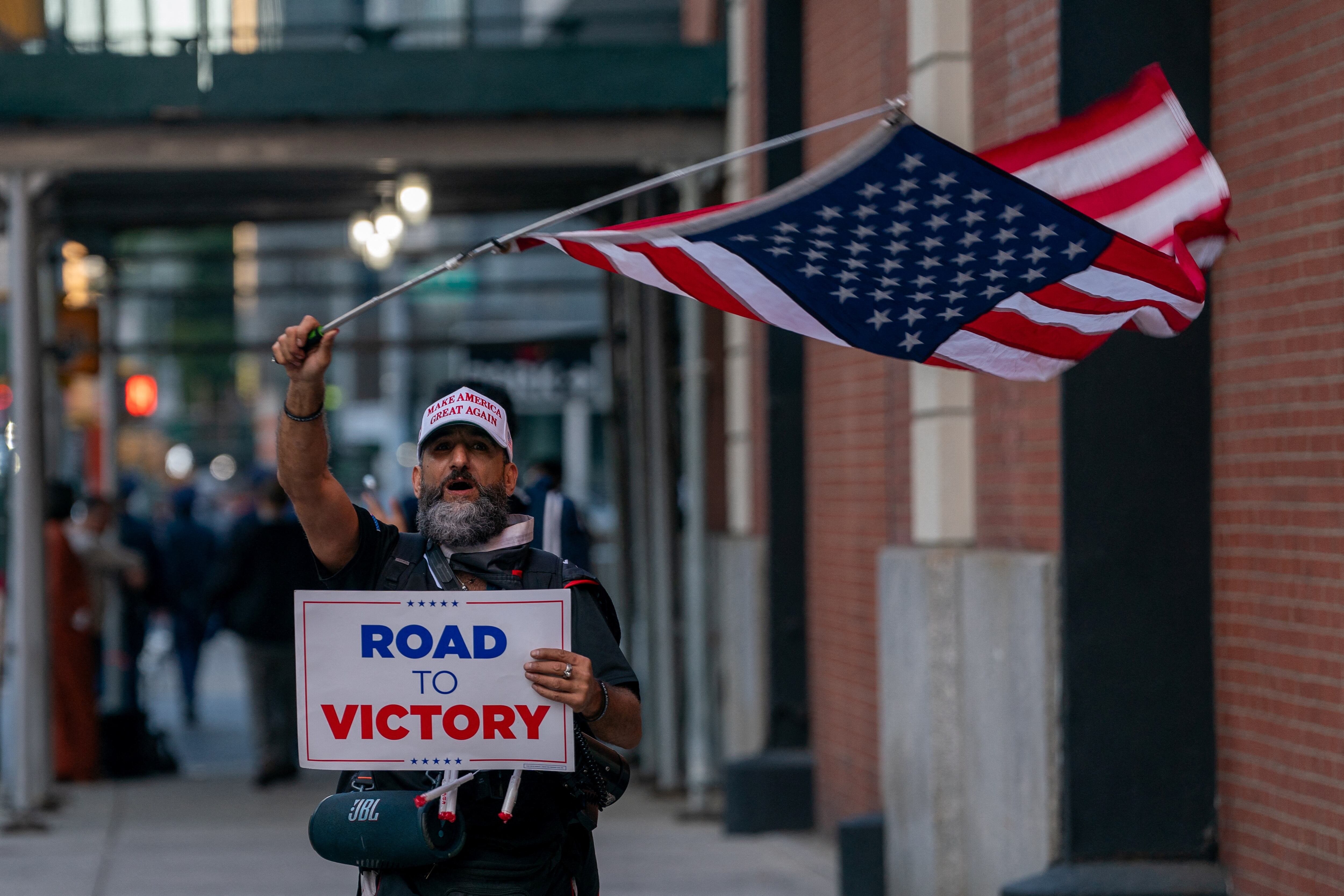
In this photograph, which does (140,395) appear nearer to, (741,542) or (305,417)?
(741,542)

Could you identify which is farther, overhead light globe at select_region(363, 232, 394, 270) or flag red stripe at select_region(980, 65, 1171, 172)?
overhead light globe at select_region(363, 232, 394, 270)

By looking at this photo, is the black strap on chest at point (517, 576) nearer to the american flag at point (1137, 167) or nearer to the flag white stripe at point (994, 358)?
the flag white stripe at point (994, 358)

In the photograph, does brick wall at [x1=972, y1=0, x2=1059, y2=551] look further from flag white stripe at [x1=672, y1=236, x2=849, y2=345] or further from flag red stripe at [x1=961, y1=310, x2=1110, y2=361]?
flag white stripe at [x1=672, y1=236, x2=849, y2=345]

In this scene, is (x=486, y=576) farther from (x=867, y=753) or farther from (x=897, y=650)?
(x=867, y=753)

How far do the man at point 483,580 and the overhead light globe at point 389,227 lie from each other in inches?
294

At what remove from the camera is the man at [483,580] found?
3.81 metres

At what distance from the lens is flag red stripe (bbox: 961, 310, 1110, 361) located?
4.52 metres

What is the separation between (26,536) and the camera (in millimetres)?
10352

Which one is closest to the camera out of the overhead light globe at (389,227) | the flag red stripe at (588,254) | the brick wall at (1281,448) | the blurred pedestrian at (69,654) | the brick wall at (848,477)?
the flag red stripe at (588,254)

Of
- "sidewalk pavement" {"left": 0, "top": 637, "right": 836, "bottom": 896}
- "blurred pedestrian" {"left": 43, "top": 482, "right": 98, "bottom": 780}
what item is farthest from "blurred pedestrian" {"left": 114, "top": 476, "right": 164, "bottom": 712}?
"sidewalk pavement" {"left": 0, "top": 637, "right": 836, "bottom": 896}

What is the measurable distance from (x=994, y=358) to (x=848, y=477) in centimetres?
475

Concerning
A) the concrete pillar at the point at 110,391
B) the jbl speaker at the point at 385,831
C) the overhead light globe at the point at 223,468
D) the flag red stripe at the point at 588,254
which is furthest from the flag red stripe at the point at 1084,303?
the overhead light globe at the point at 223,468

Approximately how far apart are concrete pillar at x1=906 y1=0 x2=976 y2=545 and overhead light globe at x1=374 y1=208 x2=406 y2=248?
15.9ft

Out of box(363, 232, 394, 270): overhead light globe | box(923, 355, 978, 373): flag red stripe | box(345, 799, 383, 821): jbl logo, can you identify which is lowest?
box(345, 799, 383, 821): jbl logo
